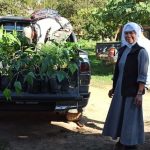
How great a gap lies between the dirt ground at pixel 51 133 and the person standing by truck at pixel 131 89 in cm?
57

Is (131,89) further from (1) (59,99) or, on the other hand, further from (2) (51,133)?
(2) (51,133)

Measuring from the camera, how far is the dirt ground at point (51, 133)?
671cm

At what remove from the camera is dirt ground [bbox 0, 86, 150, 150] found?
6707 millimetres

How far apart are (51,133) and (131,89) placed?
193cm

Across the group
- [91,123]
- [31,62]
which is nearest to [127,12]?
[91,123]

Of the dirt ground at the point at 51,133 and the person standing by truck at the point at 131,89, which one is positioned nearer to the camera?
the person standing by truck at the point at 131,89

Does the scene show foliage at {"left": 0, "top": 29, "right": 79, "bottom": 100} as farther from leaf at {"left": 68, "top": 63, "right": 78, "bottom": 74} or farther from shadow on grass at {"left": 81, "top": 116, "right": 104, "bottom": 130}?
shadow on grass at {"left": 81, "top": 116, "right": 104, "bottom": 130}

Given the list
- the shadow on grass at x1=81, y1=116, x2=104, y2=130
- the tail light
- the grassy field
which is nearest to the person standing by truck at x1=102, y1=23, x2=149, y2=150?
the tail light

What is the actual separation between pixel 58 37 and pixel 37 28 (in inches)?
13.0

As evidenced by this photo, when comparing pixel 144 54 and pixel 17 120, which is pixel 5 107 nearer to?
pixel 17 120

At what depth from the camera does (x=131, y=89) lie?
19.9 ft

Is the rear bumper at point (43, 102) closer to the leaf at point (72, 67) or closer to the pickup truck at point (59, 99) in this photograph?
the pickup truck at point (59, 99)

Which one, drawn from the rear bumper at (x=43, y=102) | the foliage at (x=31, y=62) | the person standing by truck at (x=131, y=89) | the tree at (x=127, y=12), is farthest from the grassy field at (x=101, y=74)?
the foliage at (x=31, y=62)

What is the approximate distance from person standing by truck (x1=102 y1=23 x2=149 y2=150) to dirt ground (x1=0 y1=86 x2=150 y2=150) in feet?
1.88
